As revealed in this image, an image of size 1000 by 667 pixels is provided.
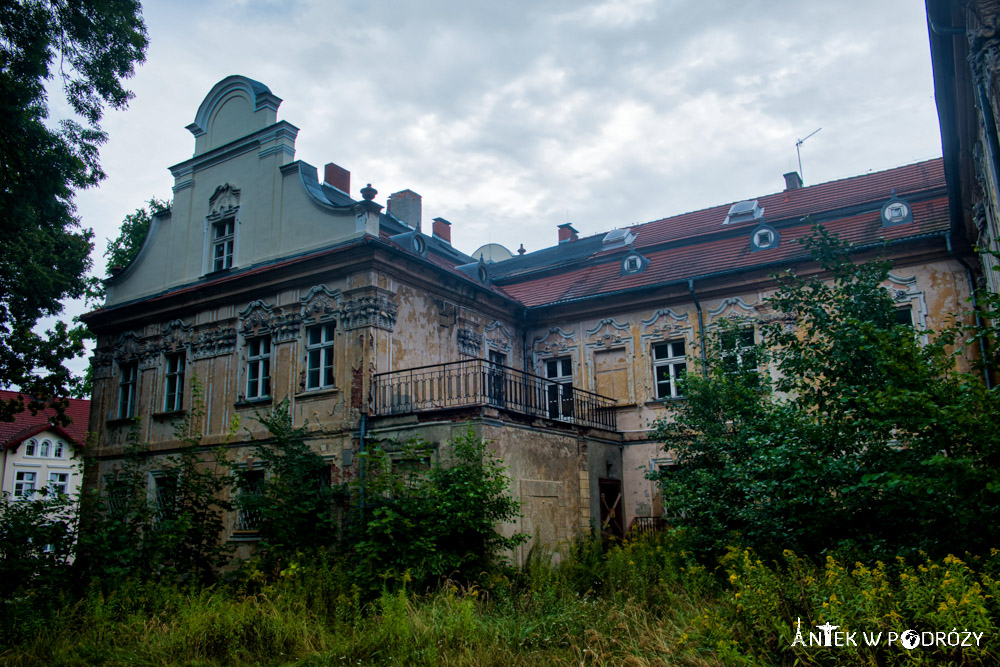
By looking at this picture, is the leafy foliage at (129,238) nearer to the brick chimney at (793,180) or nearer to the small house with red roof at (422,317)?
the small house with red roof at (422,317)

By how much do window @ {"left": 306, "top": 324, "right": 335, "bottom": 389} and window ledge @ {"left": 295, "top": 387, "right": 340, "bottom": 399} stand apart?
0.13 m

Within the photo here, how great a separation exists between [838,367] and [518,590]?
5.64 m

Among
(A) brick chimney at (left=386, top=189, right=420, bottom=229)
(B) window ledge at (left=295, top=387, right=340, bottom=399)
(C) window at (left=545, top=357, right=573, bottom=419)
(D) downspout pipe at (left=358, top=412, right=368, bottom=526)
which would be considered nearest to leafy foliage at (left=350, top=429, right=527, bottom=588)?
(D) downspout pipe at (left=358, top=412, right=368, bottom=526)

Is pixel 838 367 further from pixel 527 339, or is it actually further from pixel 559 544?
pixel 527 339

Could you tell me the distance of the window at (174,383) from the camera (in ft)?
59.2

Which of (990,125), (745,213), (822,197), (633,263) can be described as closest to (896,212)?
(822,197)

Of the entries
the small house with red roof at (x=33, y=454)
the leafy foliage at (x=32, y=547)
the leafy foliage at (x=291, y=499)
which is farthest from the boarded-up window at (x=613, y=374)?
the small house with red roof at (x=33, y=454)

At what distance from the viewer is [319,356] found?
15.8 metres

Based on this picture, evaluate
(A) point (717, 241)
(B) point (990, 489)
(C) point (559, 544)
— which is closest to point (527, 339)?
(A) point (717, 241)

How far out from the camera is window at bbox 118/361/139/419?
1906cm

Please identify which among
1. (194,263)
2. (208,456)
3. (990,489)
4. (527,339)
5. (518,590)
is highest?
(194,263)

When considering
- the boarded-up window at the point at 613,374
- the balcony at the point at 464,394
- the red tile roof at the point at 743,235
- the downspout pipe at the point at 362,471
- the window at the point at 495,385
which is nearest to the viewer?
the downspout pipe at the point at 362,471

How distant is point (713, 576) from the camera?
9.54m

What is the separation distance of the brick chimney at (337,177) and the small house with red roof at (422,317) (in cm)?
242
